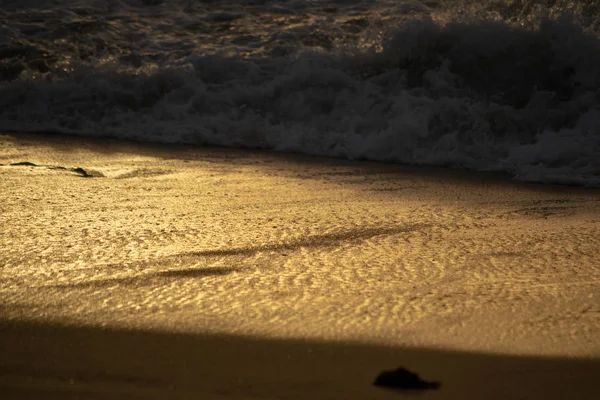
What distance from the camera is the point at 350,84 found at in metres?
7.15

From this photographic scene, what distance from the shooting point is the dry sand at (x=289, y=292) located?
1.91 metres

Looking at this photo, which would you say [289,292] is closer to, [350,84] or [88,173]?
[88,173]

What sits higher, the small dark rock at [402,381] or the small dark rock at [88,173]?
the small dark rock at [402,381]

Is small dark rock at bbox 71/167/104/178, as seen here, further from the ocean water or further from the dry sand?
the ocean water

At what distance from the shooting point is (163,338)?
212 centimetres

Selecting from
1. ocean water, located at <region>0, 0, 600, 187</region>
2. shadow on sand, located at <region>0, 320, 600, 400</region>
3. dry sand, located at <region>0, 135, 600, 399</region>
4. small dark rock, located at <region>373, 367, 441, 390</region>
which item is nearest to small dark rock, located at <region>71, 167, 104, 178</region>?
dry sand, located at <region>0, 135, 600, 399</region>

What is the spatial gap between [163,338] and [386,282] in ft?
2.64

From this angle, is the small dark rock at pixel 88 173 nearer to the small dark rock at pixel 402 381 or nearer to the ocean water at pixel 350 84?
the ocean water at pixel 350 84

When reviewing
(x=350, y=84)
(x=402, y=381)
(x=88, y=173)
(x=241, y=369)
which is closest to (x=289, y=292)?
(x=241, y=369)

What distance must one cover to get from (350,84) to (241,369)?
5451mm

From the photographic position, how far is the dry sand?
6.26 ft

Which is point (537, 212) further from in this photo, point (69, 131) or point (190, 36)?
point (190, 36)

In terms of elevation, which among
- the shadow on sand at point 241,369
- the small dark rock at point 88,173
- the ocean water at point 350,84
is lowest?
the small dark rock at point 88,173

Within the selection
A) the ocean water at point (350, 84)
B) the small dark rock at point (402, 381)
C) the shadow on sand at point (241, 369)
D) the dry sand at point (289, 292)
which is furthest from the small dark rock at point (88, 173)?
the small dark rock at point (402, 381)
